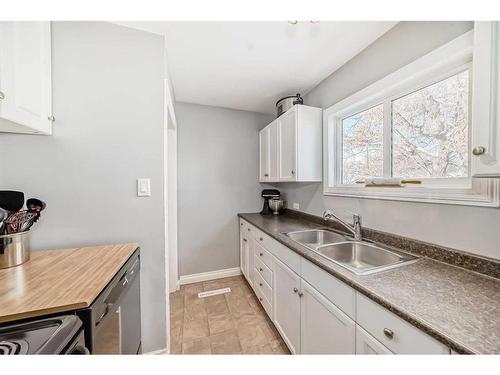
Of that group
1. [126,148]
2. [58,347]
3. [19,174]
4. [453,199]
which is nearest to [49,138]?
[19,174]

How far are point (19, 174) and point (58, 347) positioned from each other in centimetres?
116

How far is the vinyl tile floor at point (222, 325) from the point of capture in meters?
1.51

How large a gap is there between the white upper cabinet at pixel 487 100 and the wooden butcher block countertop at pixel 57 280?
5.12 ft

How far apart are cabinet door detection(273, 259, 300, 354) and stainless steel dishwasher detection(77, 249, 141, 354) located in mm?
981

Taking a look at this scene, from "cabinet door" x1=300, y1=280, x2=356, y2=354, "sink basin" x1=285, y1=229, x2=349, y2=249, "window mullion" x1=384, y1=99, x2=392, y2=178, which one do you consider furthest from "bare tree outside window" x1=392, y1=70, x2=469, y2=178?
"cabinet door" x1=300, y1=280, x2=356, y2=354

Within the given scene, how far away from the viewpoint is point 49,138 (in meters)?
1.17

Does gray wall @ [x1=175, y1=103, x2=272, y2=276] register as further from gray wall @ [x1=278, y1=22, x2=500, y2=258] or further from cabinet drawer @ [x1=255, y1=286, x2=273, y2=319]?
gray wall @ [x1=278, y1=22, x2=500, y2=258]

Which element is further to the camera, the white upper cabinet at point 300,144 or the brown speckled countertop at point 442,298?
the white upper cabinet at point 300,144

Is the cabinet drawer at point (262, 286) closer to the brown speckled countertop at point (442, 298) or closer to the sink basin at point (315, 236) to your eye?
the sink basin at point (315, 236)

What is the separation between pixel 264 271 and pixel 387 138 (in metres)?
1.54

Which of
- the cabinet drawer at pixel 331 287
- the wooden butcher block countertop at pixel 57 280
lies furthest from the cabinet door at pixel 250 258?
the wooden butcher block countertop at pixel 57 280

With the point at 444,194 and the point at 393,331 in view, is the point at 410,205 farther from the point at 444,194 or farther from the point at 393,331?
the point at 393,331

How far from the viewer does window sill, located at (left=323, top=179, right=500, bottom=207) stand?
87 cm
